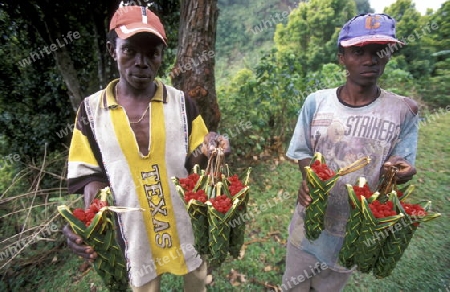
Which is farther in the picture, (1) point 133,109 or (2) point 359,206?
(1) point 133,109

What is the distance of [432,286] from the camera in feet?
9.57

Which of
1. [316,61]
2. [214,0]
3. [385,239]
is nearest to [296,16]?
[316,61]

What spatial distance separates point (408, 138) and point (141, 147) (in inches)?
69.6

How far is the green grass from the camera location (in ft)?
9.78

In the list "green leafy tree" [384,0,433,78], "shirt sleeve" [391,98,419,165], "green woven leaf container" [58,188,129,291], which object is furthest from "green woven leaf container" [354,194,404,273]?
"green leafy tree" [384,0,433,78]

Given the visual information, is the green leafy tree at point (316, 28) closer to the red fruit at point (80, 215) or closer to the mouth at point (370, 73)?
the mouth at point (370, 73)

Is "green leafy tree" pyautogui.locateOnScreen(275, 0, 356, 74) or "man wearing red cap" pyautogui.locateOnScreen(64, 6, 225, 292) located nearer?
"man wearing red cap" pyautogui.locateOnScreen(64, 6, 225, 292)

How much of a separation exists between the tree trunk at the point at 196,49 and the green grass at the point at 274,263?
1944mm

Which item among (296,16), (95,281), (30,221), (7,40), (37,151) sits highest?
(296,16)

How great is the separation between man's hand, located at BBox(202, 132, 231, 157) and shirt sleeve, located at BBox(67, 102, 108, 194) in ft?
2.33

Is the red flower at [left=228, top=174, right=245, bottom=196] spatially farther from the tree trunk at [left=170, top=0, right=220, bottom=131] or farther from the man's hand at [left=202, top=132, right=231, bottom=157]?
the tree trunk at [left=170, top=0, right=220, bottom=131]

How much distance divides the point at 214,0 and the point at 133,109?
1.92m

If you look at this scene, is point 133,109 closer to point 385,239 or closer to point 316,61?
point 385,239

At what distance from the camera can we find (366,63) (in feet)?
5.42
